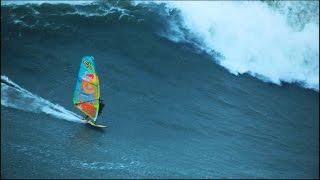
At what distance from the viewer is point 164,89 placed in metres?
16.6

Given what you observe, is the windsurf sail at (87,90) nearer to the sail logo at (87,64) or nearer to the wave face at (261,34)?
the sail logo at (87,64)

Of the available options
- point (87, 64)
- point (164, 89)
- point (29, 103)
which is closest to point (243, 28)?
point (164, 89)

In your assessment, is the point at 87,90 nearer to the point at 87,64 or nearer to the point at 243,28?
the point at 87,64

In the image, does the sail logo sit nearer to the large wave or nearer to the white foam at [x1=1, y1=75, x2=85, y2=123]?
the white foam at [x1=1, y1=75, x2=85, y2=123]

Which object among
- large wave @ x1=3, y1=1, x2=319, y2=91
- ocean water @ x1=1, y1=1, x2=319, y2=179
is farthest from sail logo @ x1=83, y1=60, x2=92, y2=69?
large wave @ x1=3, y1=1, x2=319, y2=91

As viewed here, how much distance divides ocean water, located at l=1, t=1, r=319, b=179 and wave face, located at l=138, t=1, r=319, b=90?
0.05m

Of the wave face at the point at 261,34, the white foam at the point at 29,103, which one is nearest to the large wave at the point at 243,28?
the wave face at the point at 261,34

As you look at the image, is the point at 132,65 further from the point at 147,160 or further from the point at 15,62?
the point at 147,160

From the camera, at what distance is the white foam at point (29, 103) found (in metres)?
13.5

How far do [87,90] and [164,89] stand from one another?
3.18 m

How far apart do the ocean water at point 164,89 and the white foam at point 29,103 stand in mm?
36

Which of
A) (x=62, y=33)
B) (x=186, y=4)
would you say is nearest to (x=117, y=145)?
(x=62, y=33)

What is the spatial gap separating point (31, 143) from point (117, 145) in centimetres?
220

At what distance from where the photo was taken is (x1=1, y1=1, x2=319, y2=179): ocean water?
1255 centimetres
